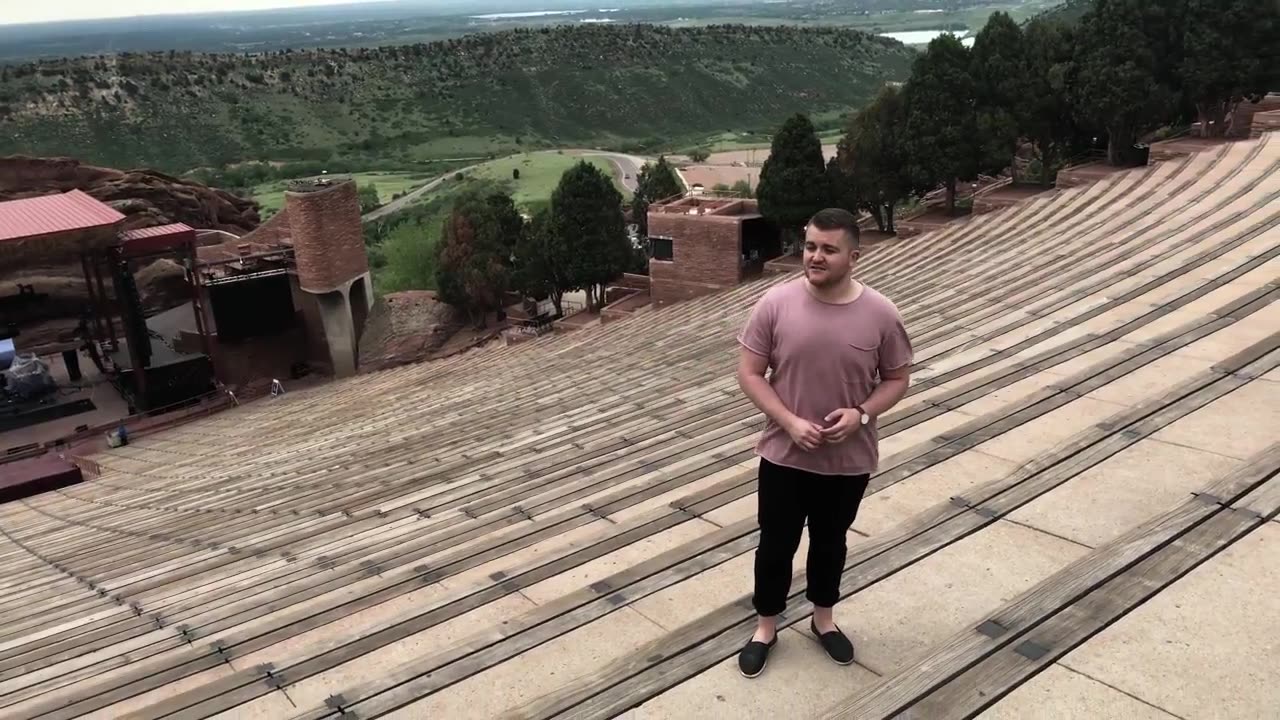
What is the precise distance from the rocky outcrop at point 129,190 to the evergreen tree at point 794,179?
962 inches

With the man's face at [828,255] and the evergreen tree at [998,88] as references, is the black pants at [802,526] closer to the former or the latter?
the man's face at [828,255]

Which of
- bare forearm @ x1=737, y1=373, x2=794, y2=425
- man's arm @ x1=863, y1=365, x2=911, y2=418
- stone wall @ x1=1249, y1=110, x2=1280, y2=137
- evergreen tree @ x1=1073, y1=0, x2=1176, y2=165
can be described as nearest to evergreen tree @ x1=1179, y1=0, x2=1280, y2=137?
evergreen tree @ x1=1073, y1=0, x2=1176, y2=165

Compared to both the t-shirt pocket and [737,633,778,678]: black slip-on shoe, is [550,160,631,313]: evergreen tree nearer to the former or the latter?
[737,633,778,678]: black slip-on shoe

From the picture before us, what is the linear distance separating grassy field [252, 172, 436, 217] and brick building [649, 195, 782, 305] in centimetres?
4280

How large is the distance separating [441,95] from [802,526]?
10591 centimetres

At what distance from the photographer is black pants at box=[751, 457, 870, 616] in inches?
136

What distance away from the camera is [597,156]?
3346 inches

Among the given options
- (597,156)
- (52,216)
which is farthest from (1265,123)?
(597,156)

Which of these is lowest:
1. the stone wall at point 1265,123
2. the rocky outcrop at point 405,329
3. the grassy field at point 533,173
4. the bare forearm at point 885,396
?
the rocky outcrop at point 405,329

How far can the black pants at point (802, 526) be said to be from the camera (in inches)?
136

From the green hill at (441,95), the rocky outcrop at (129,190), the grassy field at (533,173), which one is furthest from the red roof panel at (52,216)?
the green hill at (441,95)

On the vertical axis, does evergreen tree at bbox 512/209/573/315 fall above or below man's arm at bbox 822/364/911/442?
below

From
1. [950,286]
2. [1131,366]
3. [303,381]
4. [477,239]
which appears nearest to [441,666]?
[1131,366]

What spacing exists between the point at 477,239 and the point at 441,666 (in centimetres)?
3172
